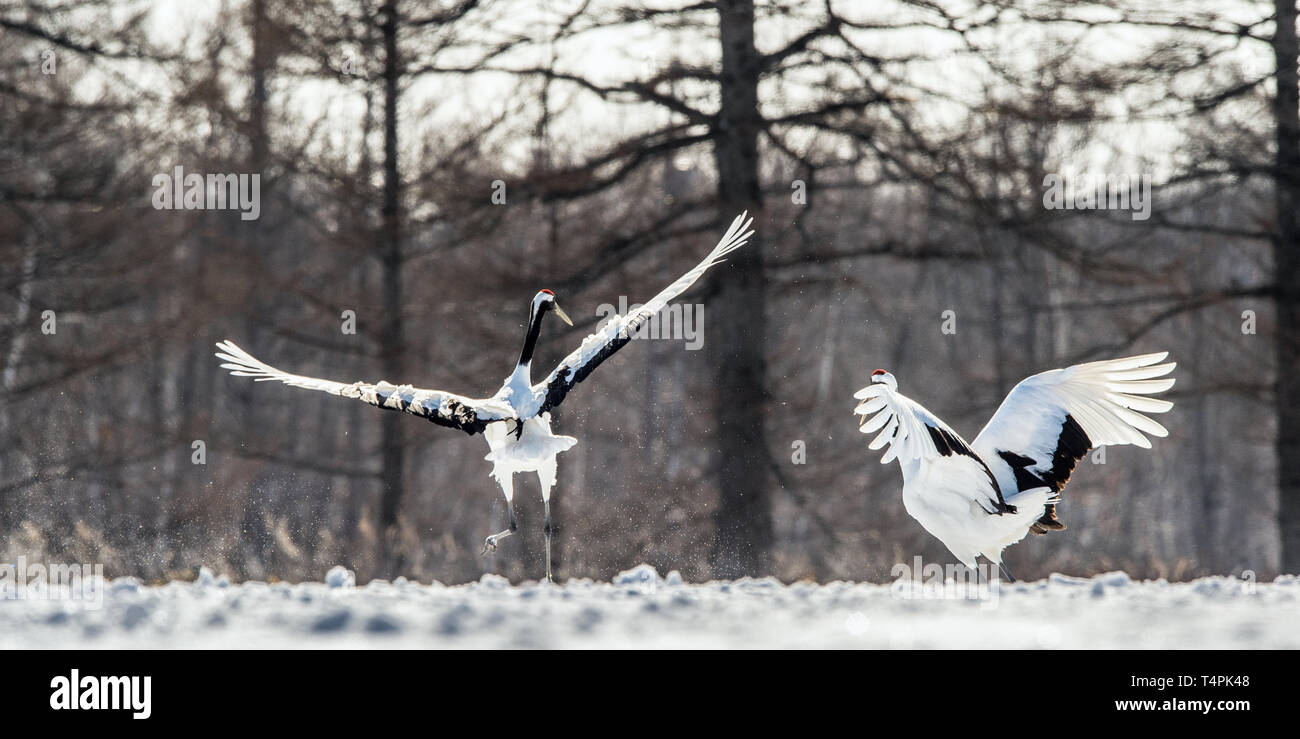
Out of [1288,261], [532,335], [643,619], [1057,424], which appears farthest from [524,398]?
[1288,261]

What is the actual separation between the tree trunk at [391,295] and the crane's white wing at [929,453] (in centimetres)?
986

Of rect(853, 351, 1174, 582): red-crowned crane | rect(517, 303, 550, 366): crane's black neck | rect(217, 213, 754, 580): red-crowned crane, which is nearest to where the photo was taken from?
rect(853, 351, 1174, 582): red-crowned crane

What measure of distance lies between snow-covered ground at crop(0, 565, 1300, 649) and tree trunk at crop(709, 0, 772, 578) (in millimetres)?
7708

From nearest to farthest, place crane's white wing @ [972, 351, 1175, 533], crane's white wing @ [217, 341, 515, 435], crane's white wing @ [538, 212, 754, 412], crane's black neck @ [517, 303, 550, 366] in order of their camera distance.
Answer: crane's white wing @ [217, 341, 515, 435]
crane's white wing @ [538, 212, 754, 412]
crane's white wing @ [972, 351, 1175, 533]
crane's black neck @ [517, 303, 550, 366]

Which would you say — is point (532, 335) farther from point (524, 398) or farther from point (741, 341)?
point (741, 341)

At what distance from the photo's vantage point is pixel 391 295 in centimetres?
1673

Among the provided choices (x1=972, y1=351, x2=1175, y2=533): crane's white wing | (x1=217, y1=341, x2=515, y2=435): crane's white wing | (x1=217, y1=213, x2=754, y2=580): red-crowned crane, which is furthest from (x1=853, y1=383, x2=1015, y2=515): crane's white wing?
(x1=217, y1=341, x2=515, y2=435): crane's white wing

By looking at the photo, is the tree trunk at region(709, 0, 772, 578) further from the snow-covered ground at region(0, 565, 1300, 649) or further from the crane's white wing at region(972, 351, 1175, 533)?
the snow-covered ground at region(0, 565, 1300, 649)

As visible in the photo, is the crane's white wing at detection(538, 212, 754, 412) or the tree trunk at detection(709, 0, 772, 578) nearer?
the crane's white wing at detection(538, 212, 754, 412)

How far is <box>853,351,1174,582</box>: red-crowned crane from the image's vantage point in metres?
7.16

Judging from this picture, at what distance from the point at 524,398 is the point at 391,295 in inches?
352

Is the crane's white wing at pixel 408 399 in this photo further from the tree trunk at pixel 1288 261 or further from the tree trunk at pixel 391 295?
the tree trunk at pixel 1288 261

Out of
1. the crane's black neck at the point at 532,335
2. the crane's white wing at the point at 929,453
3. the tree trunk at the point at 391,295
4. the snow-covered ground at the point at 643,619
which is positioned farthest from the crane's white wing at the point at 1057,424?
the tree trunk at the point at 391,295
